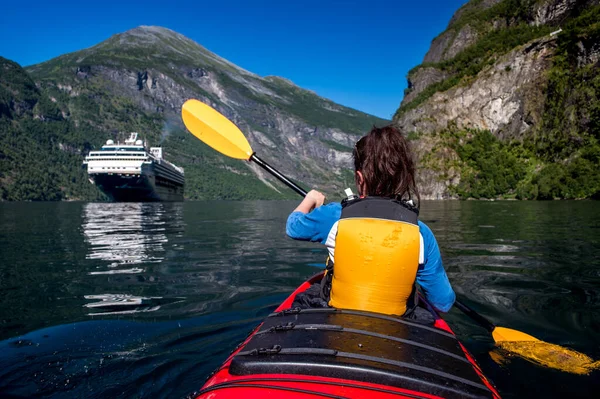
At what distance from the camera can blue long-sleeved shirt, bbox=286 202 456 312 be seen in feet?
8.60

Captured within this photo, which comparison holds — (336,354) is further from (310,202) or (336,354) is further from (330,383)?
(310,202)

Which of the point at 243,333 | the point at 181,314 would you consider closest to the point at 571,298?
the point at 243,333

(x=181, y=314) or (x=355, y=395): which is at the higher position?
(x=355, y=395)

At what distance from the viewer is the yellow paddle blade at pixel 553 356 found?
11.3 feet

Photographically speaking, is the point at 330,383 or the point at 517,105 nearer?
the point at 330,383

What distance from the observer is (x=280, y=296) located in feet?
20.1

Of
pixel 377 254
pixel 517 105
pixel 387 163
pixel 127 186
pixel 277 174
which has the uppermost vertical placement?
pixel 517 105

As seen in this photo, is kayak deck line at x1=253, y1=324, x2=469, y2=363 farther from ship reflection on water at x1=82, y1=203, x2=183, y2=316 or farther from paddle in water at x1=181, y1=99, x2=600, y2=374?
ship reflection on water at x1=82, y1=203, x2=183, y2=316

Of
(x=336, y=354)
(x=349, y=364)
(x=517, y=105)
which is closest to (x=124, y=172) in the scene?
(x=336, y=354)

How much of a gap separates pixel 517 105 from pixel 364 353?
8048cm

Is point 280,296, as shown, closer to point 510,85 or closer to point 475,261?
point 475,261

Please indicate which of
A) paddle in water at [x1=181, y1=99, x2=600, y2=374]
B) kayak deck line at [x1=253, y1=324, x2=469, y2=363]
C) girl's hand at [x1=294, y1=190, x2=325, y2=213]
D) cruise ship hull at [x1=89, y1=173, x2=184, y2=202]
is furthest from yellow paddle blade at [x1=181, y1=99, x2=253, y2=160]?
cruise ship hull at [x1=89, y1=173, x2=184, y2=202]

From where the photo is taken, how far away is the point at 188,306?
18.0 ft

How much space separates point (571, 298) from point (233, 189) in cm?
17629
